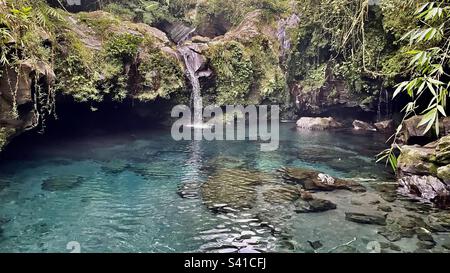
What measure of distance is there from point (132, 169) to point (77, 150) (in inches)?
133

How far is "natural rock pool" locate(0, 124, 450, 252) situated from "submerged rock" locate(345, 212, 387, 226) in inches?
0.8

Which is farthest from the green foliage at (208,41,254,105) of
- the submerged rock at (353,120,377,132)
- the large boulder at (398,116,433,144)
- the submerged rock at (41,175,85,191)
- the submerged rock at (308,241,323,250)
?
the submerged rock at (308,241,323,250)

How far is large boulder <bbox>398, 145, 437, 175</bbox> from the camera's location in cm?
793

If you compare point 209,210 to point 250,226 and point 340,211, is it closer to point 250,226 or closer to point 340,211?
point 250,226

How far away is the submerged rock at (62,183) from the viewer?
28.3 ft

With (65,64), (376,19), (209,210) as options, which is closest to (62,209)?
(209,210)

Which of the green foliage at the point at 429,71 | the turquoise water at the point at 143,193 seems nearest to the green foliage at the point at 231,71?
the turquoise water at the point at 143,193

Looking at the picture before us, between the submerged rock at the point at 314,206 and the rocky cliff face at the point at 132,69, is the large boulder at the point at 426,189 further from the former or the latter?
the rocky cliff face at the point at 132,69

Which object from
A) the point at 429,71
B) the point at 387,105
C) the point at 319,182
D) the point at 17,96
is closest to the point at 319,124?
the point at 387,105

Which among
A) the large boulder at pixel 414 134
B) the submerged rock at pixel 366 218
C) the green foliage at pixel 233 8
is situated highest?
the green foliage at pixel 233 8

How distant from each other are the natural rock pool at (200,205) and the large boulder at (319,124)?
20.4 feet

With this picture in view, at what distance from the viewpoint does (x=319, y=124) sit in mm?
19203

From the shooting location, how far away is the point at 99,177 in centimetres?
970

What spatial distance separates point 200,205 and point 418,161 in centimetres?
535
